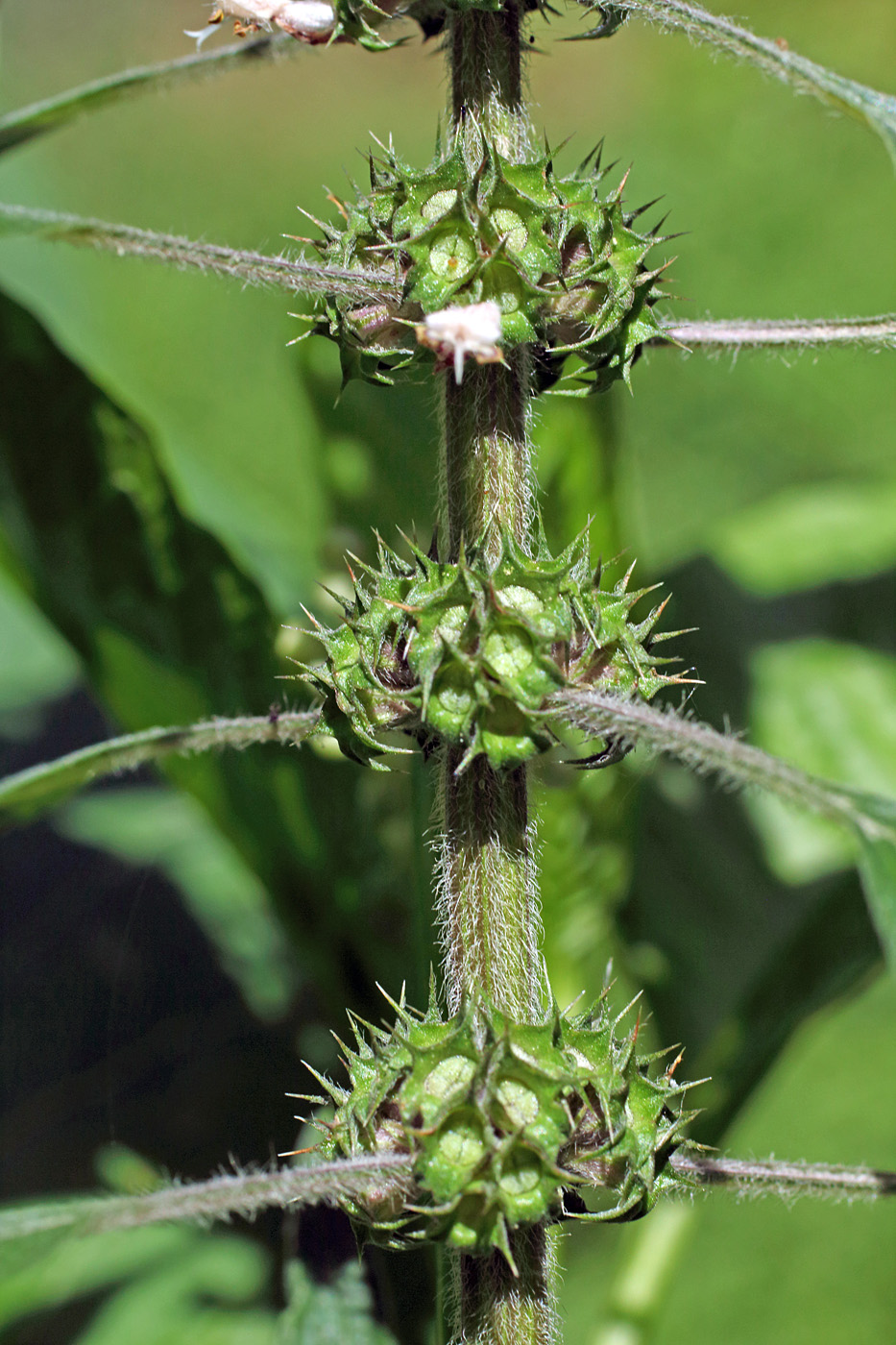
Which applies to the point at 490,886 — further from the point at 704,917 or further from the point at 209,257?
the point at 704,917

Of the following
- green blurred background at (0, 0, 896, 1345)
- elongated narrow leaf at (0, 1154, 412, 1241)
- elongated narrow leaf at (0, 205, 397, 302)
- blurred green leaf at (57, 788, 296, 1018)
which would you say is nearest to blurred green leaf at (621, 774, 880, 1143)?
green blurred background at (0, 0, 896, 1345)

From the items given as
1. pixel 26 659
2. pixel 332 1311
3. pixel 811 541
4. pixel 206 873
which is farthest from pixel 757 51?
pixel 26 659

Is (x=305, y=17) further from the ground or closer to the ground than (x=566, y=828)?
further from the ground

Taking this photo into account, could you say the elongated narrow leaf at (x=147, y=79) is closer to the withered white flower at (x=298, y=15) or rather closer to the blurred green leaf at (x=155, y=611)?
the withered white flower at (x=298, y=15)

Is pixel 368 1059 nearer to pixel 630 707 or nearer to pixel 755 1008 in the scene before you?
pixel 630 707

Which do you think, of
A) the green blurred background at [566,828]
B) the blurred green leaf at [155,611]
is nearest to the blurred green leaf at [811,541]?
the green blurred background at [566,828]
